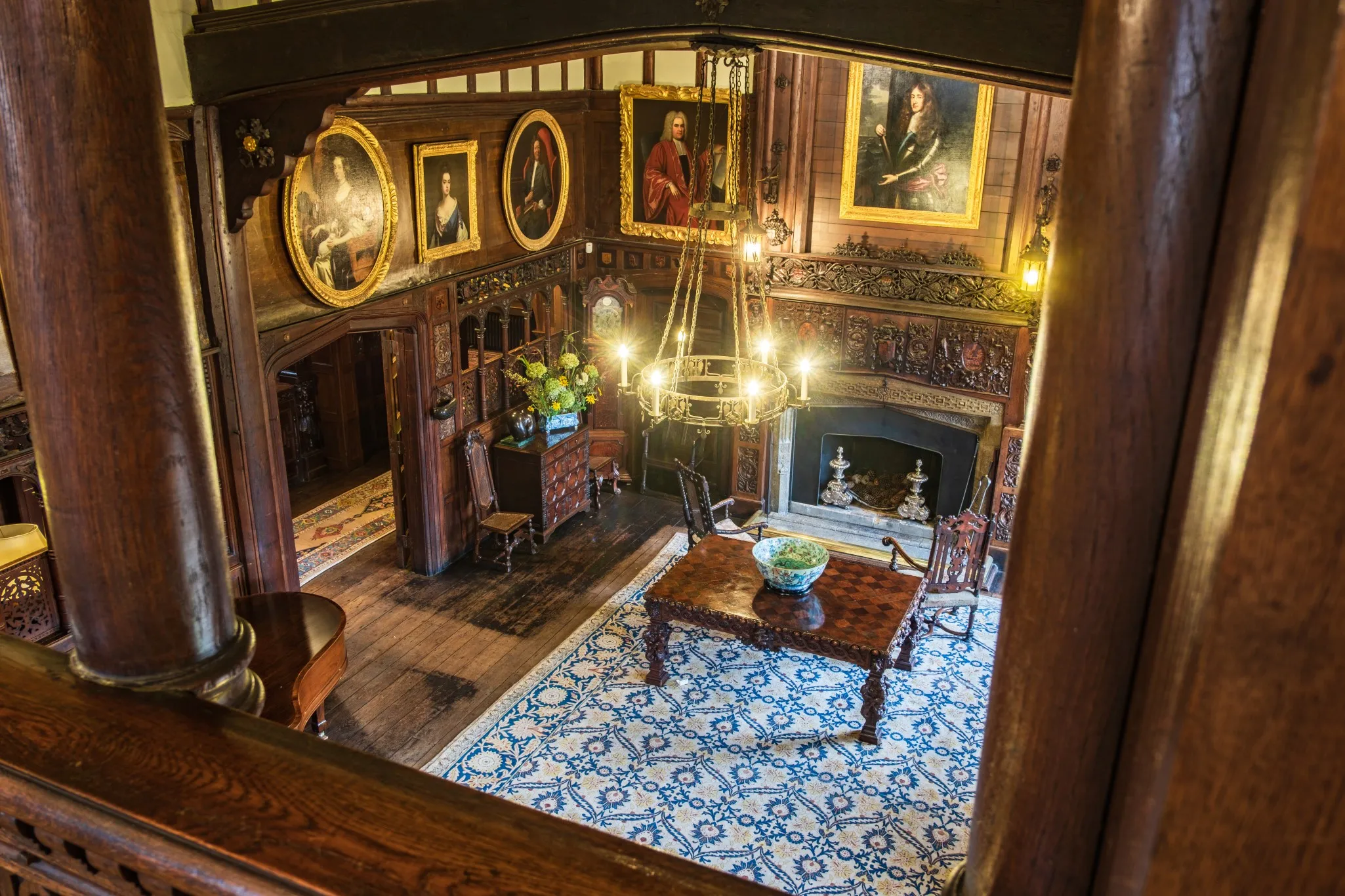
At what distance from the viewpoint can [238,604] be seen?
520 centimetres

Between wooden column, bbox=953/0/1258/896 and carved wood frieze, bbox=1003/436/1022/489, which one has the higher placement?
wooden column, bbox=953/0/1258/896

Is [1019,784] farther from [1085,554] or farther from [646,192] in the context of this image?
[646,192]

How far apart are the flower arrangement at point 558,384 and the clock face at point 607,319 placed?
0.38m

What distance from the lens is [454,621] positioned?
7.76 metres

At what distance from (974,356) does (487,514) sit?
4398 millimetres

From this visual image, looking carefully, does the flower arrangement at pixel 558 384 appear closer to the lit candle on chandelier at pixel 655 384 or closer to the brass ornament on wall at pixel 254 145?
the lit candle on chandelier at pixel 655 384

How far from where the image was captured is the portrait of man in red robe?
9039 millimetres

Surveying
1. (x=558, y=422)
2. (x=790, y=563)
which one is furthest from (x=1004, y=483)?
(x=558, y=422)

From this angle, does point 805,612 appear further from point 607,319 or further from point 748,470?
point 607,319

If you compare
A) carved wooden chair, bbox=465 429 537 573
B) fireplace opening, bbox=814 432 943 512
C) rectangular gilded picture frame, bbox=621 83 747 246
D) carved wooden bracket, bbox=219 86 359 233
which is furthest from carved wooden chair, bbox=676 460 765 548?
carved wooden bracket, bbox=219 86 359 233

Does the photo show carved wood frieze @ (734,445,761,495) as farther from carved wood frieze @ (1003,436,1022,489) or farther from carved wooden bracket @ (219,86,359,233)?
carved wooden bracket @ (219,86,359,233)

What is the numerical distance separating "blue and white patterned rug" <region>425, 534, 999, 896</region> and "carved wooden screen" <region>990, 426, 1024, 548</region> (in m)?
1.25

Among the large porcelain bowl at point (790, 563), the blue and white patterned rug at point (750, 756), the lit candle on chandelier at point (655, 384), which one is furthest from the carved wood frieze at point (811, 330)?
the lit candle on chandelier at point (655, 384)

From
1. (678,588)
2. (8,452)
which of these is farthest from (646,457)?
(8,452)
